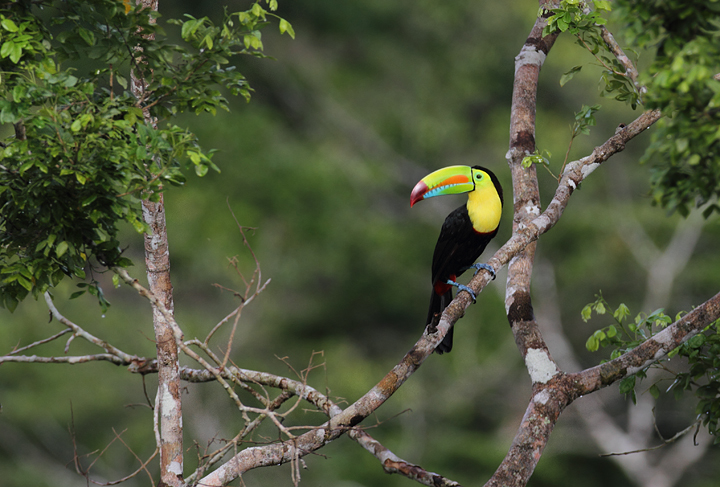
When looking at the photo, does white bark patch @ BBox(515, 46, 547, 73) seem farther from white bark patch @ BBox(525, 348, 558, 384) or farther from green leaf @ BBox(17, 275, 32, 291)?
green leaf @ BBox(17, 275, 32, 291)

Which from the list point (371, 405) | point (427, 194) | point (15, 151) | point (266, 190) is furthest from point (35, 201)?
point (266, 190)

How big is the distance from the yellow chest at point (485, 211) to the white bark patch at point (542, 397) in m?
1.21

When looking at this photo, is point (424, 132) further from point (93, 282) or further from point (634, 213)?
point (93, 282)

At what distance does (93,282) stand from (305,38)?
45.7 feet

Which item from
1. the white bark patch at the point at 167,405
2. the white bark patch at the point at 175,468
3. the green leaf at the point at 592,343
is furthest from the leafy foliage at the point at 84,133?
the green leaf at the point at 592,343

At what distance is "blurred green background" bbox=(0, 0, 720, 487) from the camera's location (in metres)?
10.9

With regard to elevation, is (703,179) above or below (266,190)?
below

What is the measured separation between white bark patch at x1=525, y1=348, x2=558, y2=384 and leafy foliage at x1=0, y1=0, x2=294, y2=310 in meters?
1.60

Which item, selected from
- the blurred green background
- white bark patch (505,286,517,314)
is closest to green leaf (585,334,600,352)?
white bark patch (505,286,517,314)

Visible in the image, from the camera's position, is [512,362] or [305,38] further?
[305,38]

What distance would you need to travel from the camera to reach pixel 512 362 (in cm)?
1230

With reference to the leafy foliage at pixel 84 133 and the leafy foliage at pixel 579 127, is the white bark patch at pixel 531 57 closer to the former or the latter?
the leafy foliage at pixel 579 127

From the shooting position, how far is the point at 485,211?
3797 millimetres

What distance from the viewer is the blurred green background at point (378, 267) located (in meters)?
10.9
